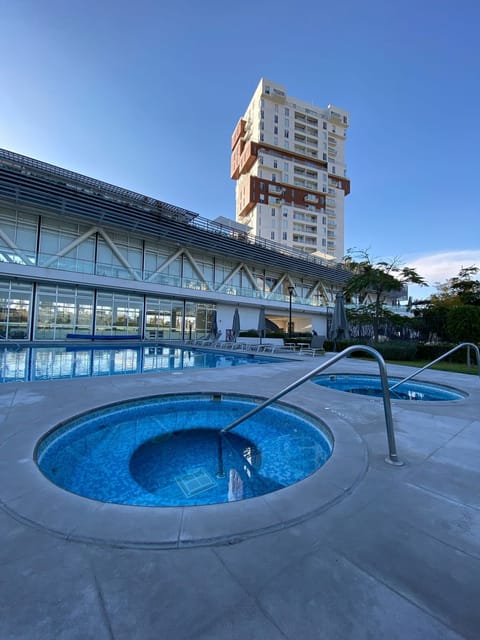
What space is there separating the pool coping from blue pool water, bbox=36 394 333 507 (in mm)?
717

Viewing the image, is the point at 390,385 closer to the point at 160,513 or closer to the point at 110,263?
the point at 160,513

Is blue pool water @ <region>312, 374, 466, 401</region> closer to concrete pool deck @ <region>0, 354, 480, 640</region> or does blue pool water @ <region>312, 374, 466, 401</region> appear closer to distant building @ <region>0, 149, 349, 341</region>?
concrete pool deck @ <region>0, 354, 480, 640</region>

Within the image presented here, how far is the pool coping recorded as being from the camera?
6.01 ft

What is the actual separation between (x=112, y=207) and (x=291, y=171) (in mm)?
40797

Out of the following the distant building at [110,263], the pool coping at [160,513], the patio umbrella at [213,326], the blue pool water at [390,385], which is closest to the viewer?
the pool coping at [160,513]

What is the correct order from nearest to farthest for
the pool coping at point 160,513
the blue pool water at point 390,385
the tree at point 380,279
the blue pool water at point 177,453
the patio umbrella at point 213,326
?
the pool coping at point 160,513
the blue pool water at point 177,453
the blue pool water at point 390,385
the tree at point 380,279
the patio umbrella at point 213,326

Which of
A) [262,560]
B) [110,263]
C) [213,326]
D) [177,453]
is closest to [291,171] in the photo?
[213,326]

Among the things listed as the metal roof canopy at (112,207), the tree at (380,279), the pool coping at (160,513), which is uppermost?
the metal roof canopy at (112,207)

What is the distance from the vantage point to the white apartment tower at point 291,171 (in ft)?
158

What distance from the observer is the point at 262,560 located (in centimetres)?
163

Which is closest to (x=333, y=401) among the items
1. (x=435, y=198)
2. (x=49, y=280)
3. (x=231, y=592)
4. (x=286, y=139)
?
(x=231, y=592)

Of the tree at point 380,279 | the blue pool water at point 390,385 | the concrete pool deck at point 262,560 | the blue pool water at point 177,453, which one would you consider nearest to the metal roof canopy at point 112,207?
the tree at point 380,279

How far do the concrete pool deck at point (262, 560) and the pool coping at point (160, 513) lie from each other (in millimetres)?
10

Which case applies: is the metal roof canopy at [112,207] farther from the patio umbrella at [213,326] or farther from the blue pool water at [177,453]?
the blue pool water at [177,453]
